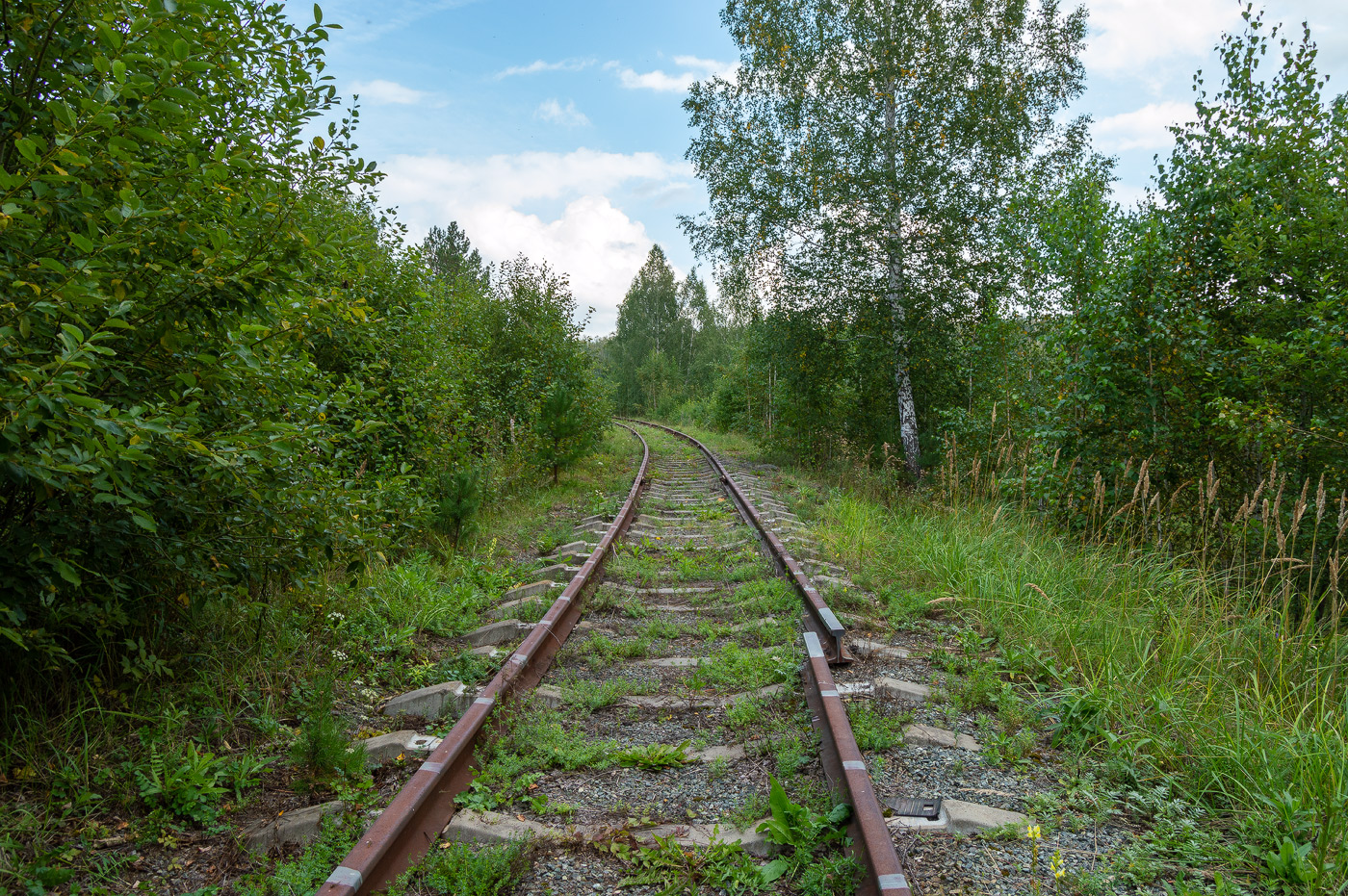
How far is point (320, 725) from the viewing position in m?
3.01

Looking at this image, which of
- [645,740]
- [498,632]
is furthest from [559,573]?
[645,740]

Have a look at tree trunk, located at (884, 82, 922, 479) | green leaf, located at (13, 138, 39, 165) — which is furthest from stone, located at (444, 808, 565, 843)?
tree trunk, located at (884, 82, 922, 479)

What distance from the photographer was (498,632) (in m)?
4.66

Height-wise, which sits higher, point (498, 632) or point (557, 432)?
point (557, 432)

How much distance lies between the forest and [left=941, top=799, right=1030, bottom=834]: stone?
501 millimetres

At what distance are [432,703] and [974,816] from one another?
2597mm

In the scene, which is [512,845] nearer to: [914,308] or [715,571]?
[715,571]

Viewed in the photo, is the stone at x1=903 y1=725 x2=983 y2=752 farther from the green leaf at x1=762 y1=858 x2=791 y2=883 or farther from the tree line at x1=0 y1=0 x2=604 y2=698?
the tree line at x1=0 y1=0 x2=604 y2=698

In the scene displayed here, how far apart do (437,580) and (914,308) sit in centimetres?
938

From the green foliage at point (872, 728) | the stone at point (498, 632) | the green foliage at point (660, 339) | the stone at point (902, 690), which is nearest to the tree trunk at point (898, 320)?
the stone at point (902, 690)

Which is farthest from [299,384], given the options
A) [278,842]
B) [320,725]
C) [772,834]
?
[772,834]

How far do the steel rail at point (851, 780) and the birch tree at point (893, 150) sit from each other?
31.1ft

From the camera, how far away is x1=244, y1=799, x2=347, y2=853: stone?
2623 mm

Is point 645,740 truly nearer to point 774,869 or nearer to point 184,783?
point 774,869
